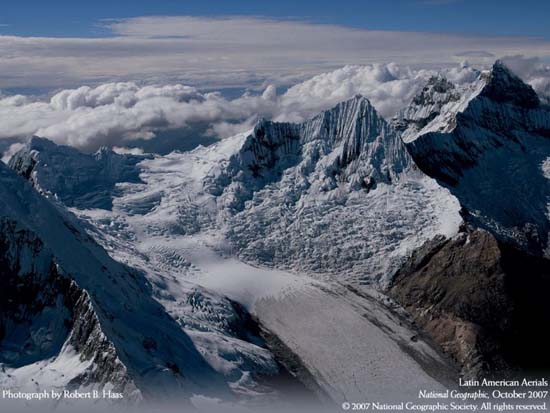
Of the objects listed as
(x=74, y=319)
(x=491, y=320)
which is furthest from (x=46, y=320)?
(x=491, y=320)

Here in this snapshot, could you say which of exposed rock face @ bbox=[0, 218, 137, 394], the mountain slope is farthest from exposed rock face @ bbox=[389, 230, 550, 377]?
exposed rock face @ bbox=[0, 218, 137, 394]

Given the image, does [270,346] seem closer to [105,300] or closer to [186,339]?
[186,339]

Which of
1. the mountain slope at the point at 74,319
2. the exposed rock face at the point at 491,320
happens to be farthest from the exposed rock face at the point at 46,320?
the exposed rock face at the point at 491,320

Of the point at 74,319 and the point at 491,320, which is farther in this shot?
the point at 491,320

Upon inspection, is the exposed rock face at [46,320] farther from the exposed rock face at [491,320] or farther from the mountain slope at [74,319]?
the exposed rock face at [491,320]

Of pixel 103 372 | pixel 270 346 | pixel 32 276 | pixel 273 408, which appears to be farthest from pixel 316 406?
pixel 32 276

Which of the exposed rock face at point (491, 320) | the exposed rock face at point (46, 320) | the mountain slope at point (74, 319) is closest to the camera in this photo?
the exposed rock face at point (46, 320)

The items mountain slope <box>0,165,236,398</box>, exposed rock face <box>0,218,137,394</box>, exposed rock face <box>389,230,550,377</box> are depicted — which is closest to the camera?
exposed rock face <box>0,218,137,394</box>

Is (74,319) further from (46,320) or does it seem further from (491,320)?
(491,320)

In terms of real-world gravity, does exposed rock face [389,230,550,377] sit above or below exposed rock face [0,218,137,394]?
below

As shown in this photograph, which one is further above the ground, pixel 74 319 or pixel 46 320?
pixel 74 319

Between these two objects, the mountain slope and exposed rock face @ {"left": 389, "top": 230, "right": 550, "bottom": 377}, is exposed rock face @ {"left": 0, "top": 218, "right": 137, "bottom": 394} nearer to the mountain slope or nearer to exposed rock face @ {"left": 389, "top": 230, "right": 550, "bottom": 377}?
the mountain slope
